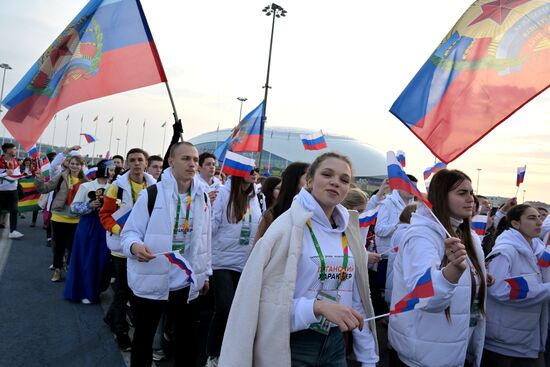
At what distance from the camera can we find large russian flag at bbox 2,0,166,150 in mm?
4344

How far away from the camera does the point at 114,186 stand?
4547 millimetres

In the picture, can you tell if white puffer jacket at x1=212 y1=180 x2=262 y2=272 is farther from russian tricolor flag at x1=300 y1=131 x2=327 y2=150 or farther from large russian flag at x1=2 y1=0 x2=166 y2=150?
russian tricolor flag at x1=300 y1=131 x2=327 y2=150

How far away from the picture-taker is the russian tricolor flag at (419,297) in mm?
2178

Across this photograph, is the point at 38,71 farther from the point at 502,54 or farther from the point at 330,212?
the point at 502,54

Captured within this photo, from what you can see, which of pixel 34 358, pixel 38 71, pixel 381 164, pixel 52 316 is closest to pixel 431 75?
pixel 38 71

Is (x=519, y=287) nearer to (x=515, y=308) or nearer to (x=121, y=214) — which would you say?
(x=515, y=308)

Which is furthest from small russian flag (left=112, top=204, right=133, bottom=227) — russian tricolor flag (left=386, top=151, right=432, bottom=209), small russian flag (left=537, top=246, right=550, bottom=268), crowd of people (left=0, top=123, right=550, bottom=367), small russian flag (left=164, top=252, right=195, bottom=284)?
small russian flag (left=537, top=246, right=550, bottom=268)

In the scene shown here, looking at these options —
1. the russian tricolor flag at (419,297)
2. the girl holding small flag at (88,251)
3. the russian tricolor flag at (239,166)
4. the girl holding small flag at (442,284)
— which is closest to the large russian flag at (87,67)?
the russian tricolor flag at (239,166)

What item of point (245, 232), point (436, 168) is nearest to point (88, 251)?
point (245, 232)

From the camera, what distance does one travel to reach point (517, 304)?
3.40 meters

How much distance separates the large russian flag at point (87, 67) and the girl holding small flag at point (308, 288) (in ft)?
9.40

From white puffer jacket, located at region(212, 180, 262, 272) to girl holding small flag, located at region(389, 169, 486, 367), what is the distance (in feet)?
6.31

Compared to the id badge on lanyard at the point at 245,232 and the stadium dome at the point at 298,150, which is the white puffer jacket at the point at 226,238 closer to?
the id badge on lanyard at the point at 245,232

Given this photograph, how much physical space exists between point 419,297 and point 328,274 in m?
0.48
